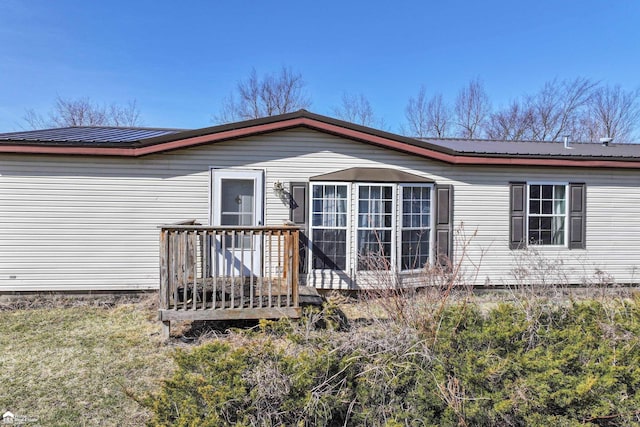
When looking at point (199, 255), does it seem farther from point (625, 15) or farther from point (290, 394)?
point (625, 15)

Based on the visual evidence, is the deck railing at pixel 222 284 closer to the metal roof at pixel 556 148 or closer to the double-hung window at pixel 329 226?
the double-hung window at pixel 329 226

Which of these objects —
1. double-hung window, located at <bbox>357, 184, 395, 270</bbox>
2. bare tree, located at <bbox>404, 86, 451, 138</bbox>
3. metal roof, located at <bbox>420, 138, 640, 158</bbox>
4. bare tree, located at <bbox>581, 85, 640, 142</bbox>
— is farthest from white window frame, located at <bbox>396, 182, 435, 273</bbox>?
bare tree, located at <bbox>581, 85, 640, 142</bbox>

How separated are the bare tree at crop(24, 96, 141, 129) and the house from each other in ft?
65.4

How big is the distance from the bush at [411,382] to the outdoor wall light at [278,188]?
397 centimetres

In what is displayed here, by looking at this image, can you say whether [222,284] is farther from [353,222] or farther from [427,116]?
[427,116]

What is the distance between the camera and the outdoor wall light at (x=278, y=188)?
21.4 ft

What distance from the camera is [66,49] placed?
14.5m

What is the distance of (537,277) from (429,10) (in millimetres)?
12070

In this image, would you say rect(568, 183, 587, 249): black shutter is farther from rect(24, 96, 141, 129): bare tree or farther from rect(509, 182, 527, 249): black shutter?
rect(24, 96, 141, 129): bare tree

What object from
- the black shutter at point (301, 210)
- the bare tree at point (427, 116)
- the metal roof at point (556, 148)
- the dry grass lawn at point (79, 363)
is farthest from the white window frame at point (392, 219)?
the bare tree at point (427, 116)

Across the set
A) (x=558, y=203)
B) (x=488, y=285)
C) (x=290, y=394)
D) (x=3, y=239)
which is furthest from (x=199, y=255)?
(x=558, y=203)

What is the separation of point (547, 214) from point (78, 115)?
88.7 ft

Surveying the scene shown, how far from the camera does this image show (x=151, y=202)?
6.40 meters

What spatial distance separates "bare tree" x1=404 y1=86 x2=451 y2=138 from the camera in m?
24.6
